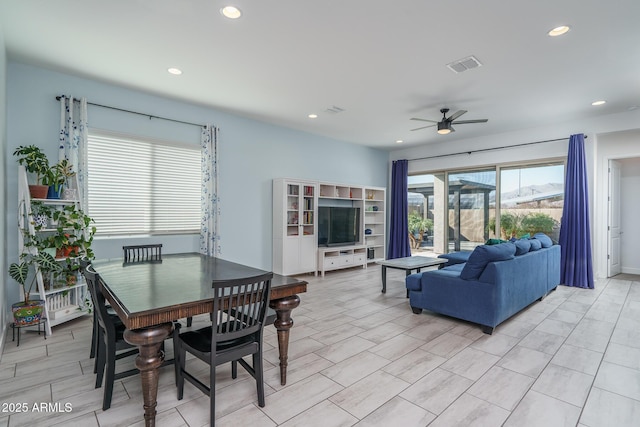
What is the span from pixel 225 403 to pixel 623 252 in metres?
8.17

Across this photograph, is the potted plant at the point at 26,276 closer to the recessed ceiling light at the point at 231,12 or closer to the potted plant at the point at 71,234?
the potted plant at the point at 71,234

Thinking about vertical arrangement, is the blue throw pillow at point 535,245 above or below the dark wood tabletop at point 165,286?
above

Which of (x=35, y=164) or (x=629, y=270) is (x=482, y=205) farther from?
(x=35, y=164)

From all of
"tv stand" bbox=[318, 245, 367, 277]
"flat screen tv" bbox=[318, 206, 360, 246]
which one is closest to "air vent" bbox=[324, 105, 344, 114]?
"flat screen tv" bbox=[318, 206, 360, 246]

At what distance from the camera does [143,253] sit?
11.8ft

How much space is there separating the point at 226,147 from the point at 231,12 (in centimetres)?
280

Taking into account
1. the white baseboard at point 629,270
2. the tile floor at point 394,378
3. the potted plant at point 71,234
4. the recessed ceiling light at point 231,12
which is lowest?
the tile floor at point 394,378

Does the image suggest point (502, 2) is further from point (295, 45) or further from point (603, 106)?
point (603, 106)

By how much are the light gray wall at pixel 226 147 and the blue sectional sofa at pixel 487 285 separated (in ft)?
9.59

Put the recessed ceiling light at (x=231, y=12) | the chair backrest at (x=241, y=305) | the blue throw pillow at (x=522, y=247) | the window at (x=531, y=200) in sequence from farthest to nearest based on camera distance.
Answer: the window at (x=531, y=200), the blue throw pillow at (x=522, y=247), the recessed ceiling light at (x=231, y=12), the chair backrest at (x=241, y=305)

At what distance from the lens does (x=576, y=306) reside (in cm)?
423

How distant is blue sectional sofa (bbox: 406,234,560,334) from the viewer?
3.26 m

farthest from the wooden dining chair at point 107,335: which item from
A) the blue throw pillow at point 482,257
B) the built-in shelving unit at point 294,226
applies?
the built-in shelving unit at point 294,226

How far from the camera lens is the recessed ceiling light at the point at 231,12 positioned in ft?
8.29
